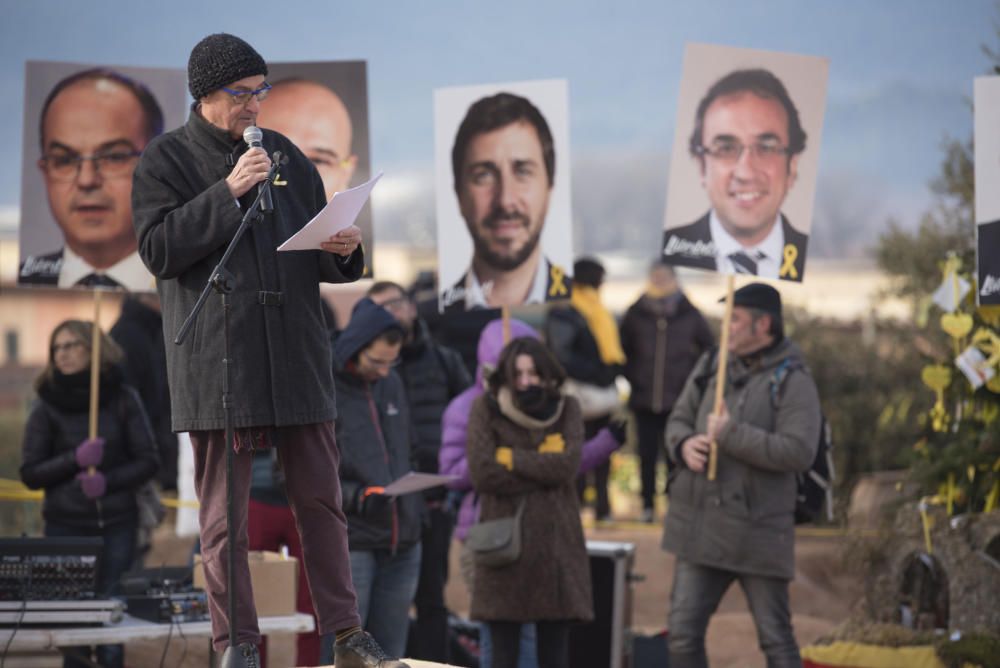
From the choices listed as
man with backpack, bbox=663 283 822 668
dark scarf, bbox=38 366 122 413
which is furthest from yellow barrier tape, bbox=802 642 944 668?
dark scarf, bbox=38 366 122 413

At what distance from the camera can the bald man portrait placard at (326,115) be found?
7496 mm

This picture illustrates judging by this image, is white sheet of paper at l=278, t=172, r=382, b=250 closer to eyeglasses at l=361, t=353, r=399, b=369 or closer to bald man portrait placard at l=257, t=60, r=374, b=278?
eyeglasses at l=361, t=353, r=399, b=369

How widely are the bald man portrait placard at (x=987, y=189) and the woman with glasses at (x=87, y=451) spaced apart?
400 cm

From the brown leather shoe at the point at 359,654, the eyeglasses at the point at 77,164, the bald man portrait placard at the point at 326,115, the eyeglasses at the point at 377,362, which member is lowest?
the brown leather shoe at the point at 359,654

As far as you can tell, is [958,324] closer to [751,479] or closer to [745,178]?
[745,178]

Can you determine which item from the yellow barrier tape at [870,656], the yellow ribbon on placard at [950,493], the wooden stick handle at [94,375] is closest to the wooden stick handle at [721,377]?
the yellow barrier tape at [870,656]

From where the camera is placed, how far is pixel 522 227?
765 centimetres

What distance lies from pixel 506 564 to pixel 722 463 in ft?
3.39

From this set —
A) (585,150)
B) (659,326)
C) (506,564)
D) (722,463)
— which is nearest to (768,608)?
(722,463)

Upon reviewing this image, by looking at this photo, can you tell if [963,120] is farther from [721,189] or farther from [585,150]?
[721,189]

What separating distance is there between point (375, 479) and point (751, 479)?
63.5 inches

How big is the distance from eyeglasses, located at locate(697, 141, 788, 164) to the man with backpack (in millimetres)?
804

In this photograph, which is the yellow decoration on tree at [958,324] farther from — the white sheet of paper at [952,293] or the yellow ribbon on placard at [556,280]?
the yellow ribbon on placard at [556,280]

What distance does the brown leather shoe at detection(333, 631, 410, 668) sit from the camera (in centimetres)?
408
